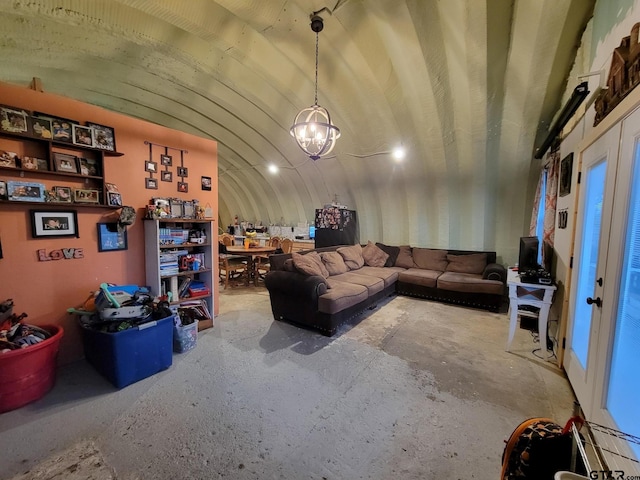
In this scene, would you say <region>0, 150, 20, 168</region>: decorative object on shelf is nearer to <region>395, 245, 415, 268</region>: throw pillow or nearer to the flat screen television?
the flat screen television

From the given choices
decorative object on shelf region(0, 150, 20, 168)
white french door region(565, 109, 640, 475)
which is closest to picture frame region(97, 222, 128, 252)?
decorative object on shelf region(0, 150, 20, 168)

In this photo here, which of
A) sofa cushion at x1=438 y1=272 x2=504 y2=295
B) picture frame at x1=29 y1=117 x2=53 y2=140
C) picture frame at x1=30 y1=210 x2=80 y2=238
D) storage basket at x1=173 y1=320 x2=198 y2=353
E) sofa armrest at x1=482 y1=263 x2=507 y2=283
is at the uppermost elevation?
picture frame at x1=29 y1=117 x2=53 y2=140

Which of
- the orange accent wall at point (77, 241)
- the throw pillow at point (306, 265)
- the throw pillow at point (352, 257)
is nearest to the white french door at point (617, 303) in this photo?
the throw pillow at point (306, 265)

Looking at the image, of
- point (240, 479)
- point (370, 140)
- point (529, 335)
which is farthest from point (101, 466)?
point (370, 140)

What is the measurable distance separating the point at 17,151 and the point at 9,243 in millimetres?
782

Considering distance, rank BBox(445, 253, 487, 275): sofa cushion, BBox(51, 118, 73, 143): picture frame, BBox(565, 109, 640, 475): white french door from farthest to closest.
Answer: BBox(445, 253, 487, 275): sofa cushion < BBox(51, 118, 73, 143): picture frame < BBox(565, 109, 640, 475): white french door

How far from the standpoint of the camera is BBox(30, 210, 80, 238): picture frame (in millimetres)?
2275

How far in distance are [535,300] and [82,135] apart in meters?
4.88

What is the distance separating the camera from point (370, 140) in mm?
4926

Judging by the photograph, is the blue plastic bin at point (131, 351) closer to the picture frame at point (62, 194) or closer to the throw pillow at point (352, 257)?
the picture frame at point (62, 194)

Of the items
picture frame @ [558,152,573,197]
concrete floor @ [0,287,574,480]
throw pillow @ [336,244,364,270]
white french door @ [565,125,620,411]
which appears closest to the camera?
concrete floor @ [0,287,574,480]

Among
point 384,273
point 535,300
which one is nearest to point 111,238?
point 384,273

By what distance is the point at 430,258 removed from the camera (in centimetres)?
531

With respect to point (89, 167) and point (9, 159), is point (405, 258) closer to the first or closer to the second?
point (89, 167)
